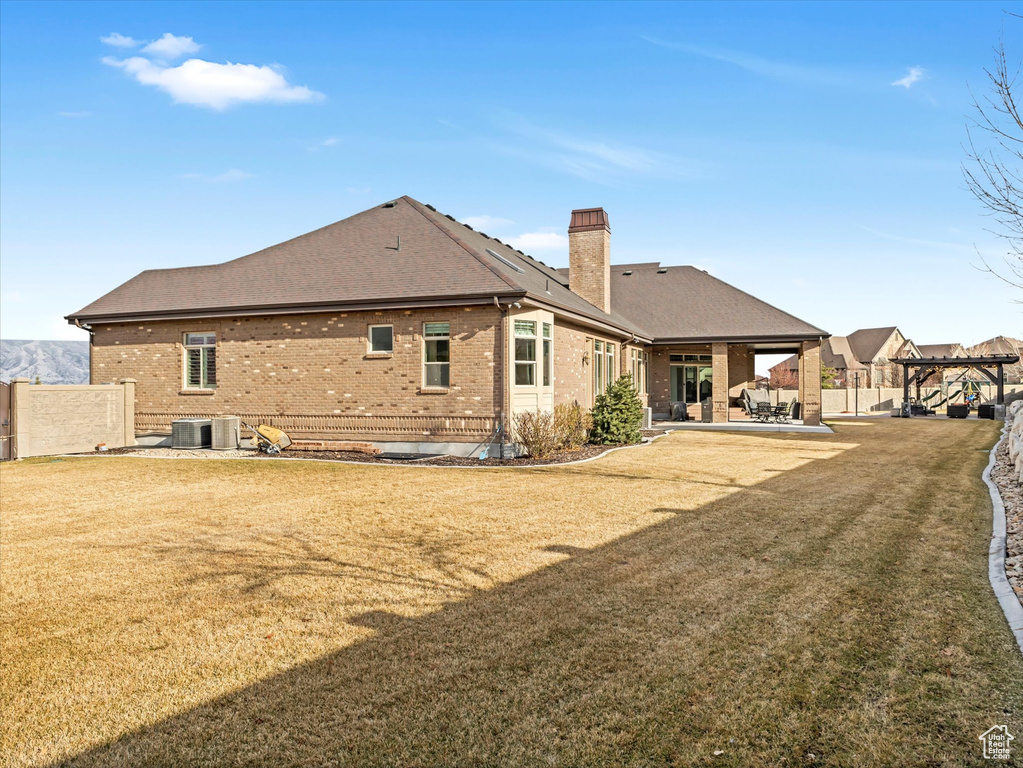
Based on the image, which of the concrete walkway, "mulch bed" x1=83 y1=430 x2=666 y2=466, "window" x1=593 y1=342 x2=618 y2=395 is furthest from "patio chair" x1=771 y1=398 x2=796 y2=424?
"mulch bed" x1=83 y1=430 x2=666 y2=466

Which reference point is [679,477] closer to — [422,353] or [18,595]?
[422,353]

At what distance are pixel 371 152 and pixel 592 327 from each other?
29.6ft

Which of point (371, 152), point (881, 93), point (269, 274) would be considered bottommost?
point (269, 274)

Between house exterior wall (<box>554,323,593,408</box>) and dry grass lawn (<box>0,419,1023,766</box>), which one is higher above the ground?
house exterior wall (<box>554,323,593,408</box>)

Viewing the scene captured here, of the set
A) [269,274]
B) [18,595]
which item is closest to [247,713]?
[18,595]

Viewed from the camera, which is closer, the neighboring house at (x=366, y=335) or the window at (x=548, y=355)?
the neighboring house at (x=366, y=335)

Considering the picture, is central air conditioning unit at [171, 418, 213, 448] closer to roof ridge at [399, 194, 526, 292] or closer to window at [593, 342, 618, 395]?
roof ridge at [399, 194, 526, 292]

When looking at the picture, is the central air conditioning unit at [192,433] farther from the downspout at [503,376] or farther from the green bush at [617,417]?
the green bush at [617,417]

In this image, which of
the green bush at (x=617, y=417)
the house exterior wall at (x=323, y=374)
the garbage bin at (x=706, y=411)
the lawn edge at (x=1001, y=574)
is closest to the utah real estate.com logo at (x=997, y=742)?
the lawn edge at (x=1001, y=574)

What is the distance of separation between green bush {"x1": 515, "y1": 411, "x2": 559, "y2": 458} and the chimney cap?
31.3ft

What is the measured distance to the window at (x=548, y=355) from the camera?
17.8 m

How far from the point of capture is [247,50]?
1563 centimetres

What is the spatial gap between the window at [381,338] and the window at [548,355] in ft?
13.3

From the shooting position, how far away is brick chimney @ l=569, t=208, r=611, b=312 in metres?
23.4
